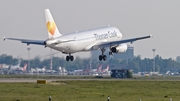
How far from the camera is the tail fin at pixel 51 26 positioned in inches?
4063

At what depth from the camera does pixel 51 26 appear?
343ft

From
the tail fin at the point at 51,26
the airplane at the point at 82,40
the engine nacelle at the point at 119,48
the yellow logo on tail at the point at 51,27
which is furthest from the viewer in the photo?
the engine nacelle at the point at 119,48

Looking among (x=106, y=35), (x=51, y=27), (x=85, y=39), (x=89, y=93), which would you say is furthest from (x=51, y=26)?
(x=89, y=93)

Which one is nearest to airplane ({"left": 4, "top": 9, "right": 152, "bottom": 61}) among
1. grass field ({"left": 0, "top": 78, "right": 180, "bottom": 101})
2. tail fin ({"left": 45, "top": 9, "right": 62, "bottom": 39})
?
tail fin ({"left": 45, "top": 9, "right": 62, "bottom": 39})

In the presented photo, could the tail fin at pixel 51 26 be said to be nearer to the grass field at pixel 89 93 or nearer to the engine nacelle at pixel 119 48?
the grass field at pixel 89 93

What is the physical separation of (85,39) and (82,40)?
3.74 ft

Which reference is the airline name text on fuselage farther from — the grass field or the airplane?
the grass field

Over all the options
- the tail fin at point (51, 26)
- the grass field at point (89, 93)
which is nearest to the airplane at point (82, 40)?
the tail fin at point (51, 26)

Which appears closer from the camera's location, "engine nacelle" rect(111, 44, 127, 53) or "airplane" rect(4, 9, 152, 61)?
"airplane" rect(4, 9, 152, 61)

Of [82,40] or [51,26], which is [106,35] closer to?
[82,40]

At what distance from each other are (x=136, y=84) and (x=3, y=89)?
86.1 ft

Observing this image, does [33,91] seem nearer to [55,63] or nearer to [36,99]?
[36,99]

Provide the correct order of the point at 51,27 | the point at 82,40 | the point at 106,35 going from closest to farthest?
the point at 51,27
the point at 82,40
the point at 106,35

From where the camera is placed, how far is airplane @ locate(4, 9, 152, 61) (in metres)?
102
